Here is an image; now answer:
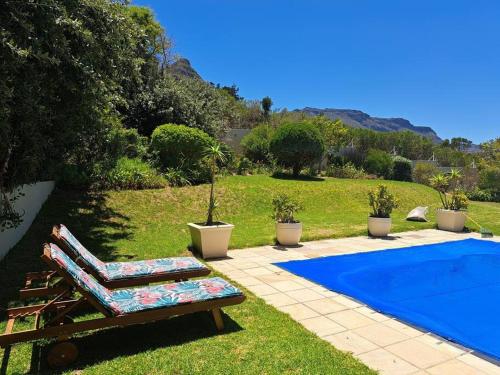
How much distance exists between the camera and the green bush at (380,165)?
869 inches

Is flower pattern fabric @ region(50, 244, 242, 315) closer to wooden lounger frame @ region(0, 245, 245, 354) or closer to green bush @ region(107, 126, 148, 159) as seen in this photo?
wooden lounger frame @ region(0, 245, 245, 354)

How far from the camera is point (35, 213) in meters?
Result: 9.00

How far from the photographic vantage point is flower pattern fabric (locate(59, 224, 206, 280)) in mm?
4551

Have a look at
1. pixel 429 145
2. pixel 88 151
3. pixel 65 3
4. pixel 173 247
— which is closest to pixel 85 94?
pixel 65 3

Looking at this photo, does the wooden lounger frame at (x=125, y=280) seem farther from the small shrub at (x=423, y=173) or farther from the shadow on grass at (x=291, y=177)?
the small shrub at (x=423, y=173)

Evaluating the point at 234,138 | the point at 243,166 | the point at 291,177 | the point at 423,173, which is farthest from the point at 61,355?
the point at 423,173

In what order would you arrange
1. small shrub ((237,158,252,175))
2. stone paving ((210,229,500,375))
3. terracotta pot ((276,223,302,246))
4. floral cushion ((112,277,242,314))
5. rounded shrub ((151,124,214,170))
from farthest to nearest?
small shrub ((237,158,252,175)) → rounded shrub ((151,124,214,170)) → terracotta pot ((276,223,302,246)) → floral cushion ((112,277,242,314)) → stone paving ((210,229,500,375))

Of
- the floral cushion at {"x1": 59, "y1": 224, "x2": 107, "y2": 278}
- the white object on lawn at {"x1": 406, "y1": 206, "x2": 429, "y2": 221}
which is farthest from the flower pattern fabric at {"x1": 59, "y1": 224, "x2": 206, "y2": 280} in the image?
the white object on lawn at {"x1": 406, "y1": 206, "x2": 429, "y2": 221}

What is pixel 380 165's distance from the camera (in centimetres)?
2200

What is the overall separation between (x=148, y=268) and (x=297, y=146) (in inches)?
510

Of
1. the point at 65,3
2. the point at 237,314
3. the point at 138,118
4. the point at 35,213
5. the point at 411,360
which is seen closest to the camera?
the point at 411,360

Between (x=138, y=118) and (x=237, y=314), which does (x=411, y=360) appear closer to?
(x=237, y=314)

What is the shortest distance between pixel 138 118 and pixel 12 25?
12.4 meters

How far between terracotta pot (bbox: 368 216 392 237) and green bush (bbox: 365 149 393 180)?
12435mm
